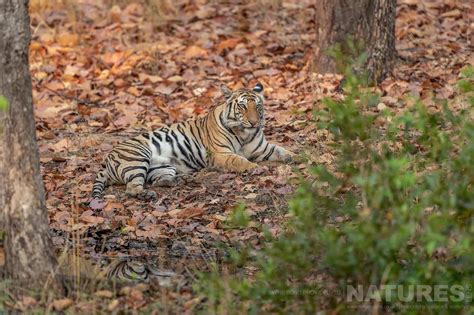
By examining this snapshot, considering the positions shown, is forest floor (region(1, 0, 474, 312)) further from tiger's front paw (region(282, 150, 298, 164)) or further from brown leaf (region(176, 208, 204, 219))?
tiger's front paw (region(282, 150, 298, 164))

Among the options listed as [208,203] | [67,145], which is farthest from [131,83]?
[208,203]

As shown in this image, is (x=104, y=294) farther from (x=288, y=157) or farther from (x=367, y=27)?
(x=367, y=27)

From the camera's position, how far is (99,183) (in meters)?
7.91

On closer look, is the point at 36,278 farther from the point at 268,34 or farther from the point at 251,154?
the point at 268,34

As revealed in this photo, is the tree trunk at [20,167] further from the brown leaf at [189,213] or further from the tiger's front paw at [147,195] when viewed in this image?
the tiger's front paw at [147,195]

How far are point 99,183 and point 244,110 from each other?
5.43 ft

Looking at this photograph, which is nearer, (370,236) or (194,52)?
(370,236)

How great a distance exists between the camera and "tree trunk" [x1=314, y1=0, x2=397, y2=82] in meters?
9.73

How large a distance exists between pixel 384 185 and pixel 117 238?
8.88 feet

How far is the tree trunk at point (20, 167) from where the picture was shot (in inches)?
192

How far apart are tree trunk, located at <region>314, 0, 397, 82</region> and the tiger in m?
1.43

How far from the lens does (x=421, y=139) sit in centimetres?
473

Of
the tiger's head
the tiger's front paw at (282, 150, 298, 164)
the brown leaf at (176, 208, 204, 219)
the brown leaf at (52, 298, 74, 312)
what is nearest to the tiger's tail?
A: the brown leaf at (176, 208, 204, 219)

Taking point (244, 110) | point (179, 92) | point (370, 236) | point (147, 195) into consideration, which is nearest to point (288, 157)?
point (244, 110)
